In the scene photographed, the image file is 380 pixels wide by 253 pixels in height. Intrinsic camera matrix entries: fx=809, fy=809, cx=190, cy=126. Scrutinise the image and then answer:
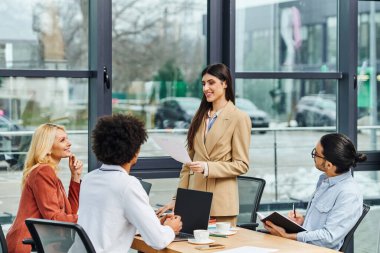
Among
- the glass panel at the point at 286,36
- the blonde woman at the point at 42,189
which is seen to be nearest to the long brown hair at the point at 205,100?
the blonde woman at the point at 42,189

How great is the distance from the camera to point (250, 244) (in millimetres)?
3688

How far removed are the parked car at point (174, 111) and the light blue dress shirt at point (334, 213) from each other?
2.19m

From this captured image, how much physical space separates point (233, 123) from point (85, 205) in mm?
1466

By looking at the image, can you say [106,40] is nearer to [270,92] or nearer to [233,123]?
[233,123]

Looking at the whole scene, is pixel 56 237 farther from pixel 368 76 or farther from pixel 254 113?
pixel 368 76

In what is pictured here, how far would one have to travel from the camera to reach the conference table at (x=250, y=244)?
354 cm

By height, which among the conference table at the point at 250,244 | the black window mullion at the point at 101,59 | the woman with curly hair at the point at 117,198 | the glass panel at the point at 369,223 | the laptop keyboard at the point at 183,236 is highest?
the black window mullion at the point at 101,59

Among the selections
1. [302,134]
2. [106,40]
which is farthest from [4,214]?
[302,134]

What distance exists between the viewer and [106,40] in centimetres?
537

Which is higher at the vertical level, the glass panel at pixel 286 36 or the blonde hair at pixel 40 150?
the glass panel at pixel 286 36

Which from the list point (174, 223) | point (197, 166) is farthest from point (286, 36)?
point (174, 223)

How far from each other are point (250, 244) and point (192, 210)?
1.11 feet

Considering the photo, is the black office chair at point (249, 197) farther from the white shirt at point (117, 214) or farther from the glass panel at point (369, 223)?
the white shirt at point (117, 214)

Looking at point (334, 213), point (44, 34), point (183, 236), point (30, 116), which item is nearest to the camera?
point (183, 236)
